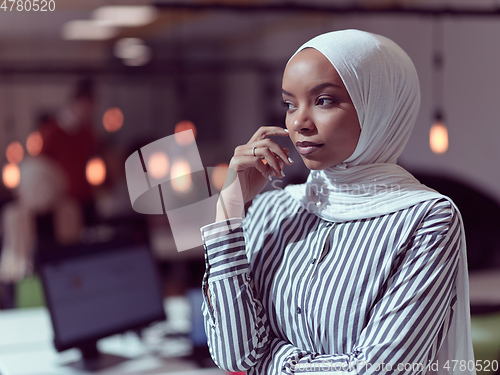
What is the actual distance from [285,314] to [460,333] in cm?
28

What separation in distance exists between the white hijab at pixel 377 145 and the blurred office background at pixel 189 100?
0.97m

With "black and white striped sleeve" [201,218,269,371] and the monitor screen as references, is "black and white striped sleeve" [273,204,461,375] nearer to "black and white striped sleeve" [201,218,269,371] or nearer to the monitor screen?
"black and white striped sleeve" [201,218,269,371]

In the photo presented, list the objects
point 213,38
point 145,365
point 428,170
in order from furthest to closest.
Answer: point 213,38 < point 428,170 < point 145,365

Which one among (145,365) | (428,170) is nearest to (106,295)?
(145,365)

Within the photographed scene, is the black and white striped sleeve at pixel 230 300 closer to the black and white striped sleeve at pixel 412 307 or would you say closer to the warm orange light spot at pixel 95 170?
the black and white striped sleeve at pixel 412 307

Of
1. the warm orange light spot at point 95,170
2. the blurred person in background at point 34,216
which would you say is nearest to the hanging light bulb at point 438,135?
the warm orange light spot at point 95,170

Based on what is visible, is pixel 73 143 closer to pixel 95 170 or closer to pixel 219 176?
pixel 95 170

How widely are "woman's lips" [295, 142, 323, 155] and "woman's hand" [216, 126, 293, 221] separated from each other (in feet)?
0.11

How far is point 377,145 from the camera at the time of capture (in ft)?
3.10

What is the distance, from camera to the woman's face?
89 centimetres

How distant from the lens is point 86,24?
7.60 meters

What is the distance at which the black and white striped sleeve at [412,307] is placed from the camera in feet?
2.76

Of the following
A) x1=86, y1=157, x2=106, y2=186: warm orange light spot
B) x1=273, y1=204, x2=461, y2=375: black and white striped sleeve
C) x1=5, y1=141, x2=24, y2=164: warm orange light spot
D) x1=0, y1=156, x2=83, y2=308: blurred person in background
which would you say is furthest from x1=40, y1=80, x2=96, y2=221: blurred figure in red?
x1=273, y1=204, x2=461, y2=375: black and white striped sleeve

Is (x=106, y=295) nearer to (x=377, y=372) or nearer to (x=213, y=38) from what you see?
(x=377, y=372)
